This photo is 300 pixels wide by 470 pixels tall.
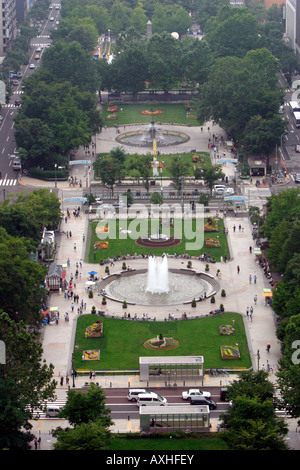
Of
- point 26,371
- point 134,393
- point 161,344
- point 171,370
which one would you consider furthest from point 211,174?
point 26,371

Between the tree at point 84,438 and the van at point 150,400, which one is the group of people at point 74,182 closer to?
the van at point 150,400

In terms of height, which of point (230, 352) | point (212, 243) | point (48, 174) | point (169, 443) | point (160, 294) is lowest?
point (169, 443)

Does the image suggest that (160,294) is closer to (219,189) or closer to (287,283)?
(287,283)

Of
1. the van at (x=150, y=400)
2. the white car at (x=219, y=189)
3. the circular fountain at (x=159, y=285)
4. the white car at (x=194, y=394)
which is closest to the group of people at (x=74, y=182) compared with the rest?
the white car at (x=219, y=189)

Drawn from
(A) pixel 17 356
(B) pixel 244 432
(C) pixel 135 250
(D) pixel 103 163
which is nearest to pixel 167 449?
(B) pixel 244 432
